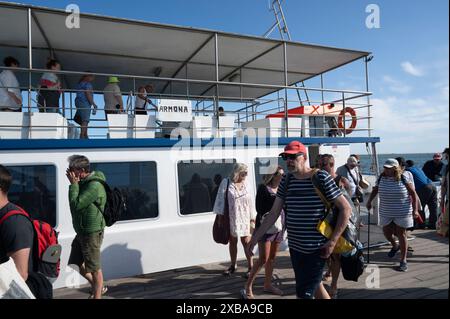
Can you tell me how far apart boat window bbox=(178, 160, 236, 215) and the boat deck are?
1.09 metres

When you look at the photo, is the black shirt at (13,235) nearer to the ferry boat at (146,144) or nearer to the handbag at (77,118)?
the ferry boat at (146,144)

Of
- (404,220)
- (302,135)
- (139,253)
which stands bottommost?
(139,253)

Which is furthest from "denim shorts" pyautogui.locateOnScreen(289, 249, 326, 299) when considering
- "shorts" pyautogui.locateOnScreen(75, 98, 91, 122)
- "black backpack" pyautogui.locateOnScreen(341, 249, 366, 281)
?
"shorts" pyautogui.locateOnScreen(75, 98, 91, 122)

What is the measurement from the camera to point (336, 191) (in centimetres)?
271

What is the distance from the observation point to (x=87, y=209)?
3564 mm

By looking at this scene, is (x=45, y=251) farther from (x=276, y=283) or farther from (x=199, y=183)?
(x=199, y=183)

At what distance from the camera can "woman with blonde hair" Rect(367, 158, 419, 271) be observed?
491cm

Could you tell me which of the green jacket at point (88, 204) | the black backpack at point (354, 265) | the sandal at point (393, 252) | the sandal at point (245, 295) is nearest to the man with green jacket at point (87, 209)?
the green jacket at point (88, 204)

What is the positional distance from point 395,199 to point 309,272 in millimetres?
2996

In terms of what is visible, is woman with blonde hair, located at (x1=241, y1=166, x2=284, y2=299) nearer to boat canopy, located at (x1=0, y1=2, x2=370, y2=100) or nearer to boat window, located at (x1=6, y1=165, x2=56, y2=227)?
boat canopy, located at (x1=0, y1=2, x2=370, y2=100)

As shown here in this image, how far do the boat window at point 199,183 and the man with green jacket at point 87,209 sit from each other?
1.93 m

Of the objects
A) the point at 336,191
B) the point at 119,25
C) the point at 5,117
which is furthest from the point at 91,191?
the point at 119,25
